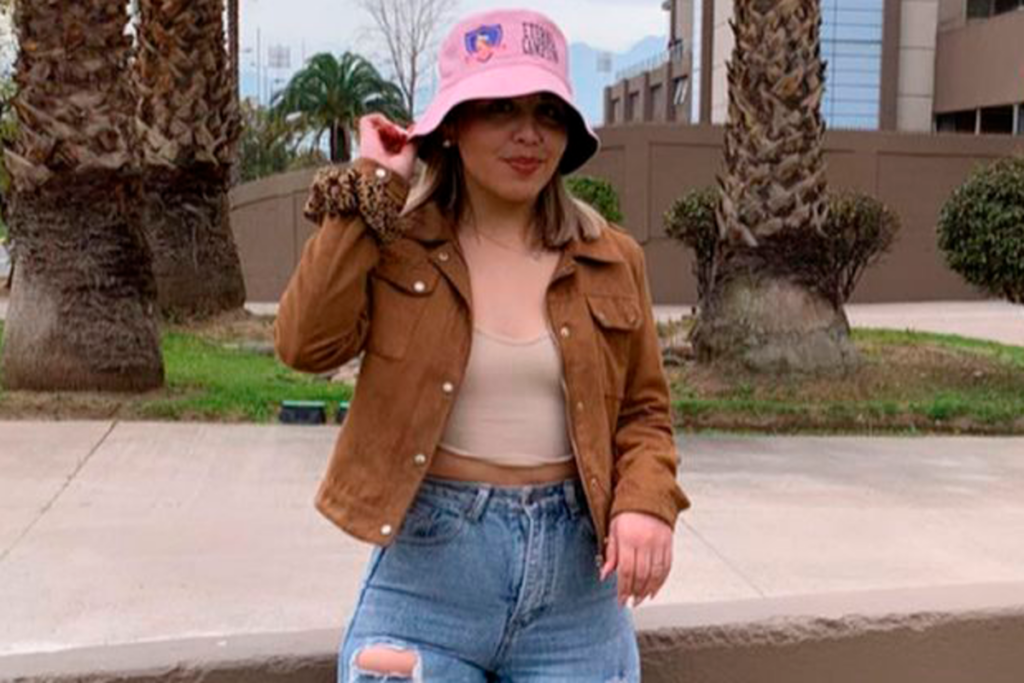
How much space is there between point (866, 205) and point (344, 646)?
9.21 meters

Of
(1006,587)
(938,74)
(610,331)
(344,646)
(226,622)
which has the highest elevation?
(938,74)

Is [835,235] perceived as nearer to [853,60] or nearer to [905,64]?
[905,64]

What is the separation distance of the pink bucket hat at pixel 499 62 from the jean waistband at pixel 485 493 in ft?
2.07

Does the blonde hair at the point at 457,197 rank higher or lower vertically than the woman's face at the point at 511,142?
lower

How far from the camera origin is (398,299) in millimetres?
2059

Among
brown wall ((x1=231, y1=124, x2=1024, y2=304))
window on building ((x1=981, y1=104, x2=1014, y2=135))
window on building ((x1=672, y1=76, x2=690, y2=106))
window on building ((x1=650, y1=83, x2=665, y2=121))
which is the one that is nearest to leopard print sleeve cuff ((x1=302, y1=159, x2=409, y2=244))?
brown wall ((x1=231, y1=124, x2=1024, y2=304))

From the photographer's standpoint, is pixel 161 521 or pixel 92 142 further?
pixel 92 142

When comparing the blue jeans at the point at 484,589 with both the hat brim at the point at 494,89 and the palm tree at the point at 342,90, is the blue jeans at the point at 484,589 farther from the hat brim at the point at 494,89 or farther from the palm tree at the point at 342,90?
the palm tree at the point at 342,90

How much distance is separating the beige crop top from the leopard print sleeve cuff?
25 cm

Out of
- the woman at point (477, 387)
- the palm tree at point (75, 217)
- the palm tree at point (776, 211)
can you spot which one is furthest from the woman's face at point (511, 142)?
the palm tree at point (776, 211)

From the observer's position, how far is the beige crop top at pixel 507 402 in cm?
205

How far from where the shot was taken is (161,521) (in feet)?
16.9

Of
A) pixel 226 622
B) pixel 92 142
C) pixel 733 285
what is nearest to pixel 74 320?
pixel 92 142

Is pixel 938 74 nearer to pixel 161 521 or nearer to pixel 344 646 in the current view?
pixel 161 521
